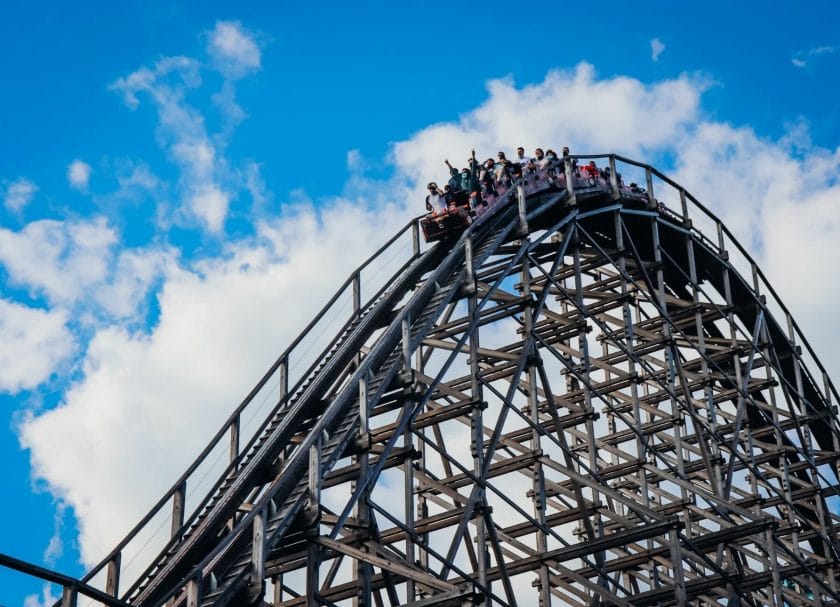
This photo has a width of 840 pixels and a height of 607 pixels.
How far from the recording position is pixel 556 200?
21.2 m

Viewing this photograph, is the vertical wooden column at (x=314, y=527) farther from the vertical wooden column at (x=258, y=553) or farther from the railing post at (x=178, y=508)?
the railing post at (x=178, y=508)

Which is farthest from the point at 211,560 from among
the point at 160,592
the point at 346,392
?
the point at 346,392

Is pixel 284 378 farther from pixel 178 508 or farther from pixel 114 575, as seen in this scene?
pixel 114 575

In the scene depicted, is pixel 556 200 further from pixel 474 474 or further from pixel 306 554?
pixel 306 554

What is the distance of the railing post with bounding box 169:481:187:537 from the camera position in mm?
15438

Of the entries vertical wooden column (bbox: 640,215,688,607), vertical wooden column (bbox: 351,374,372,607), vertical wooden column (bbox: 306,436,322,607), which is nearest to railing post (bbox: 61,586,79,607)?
vertical wooden column (bbox: 306,436,322,607)

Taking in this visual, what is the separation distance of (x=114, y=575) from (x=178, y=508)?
4.38 feet

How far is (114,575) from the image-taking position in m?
14.3

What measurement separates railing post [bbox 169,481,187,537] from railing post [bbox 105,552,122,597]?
1.02 meters

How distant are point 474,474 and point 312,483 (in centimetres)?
257

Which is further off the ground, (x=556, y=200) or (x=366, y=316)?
(x=556, y=200)

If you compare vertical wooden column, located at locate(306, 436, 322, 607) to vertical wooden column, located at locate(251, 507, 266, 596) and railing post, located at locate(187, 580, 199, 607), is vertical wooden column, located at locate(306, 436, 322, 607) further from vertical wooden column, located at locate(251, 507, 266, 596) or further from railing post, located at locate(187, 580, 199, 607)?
railing post, located at locate(187, 580, 199, 607)

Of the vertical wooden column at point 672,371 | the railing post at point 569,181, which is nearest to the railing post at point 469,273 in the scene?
the railing post at point 569,181

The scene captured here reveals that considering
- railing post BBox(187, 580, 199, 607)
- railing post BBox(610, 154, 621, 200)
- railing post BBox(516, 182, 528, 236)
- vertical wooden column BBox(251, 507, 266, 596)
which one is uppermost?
railing post BBox(610, 154, 621, 200)
